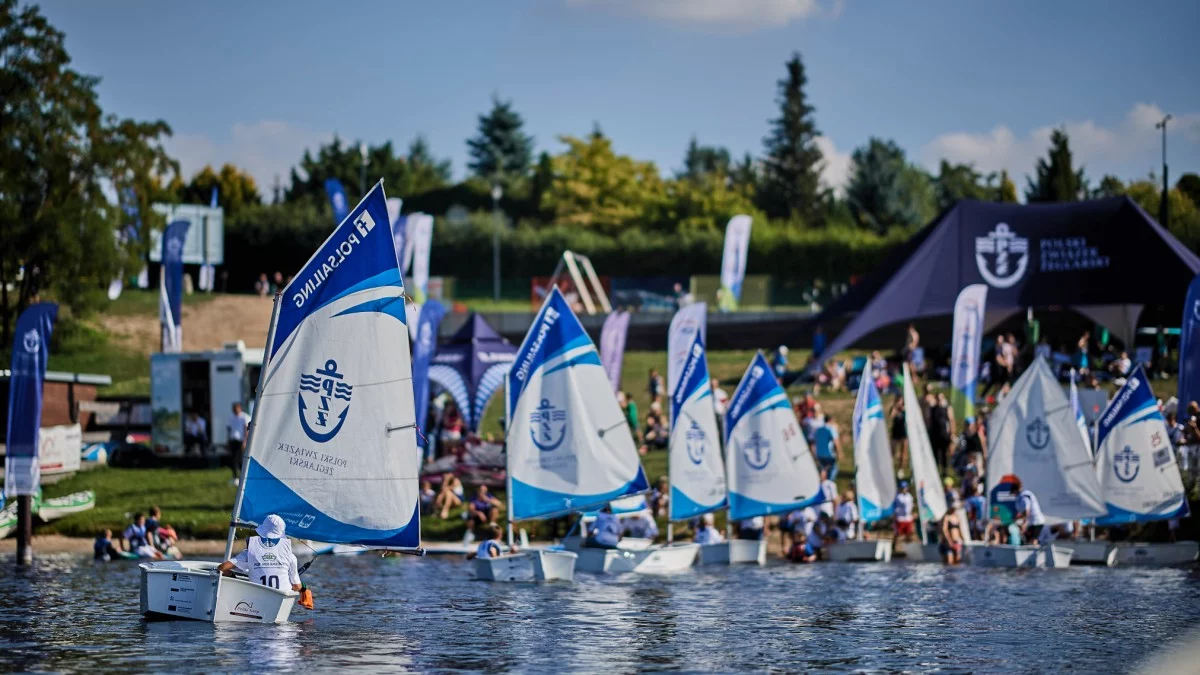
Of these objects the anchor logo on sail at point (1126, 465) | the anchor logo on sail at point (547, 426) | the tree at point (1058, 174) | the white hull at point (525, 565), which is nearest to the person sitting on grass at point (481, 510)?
the anchor logo on sail at point (547, 426)

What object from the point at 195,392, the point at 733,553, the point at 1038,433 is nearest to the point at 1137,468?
the point at 1038,433

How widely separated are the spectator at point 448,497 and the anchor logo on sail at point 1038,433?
14074 mm

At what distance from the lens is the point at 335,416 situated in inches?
885

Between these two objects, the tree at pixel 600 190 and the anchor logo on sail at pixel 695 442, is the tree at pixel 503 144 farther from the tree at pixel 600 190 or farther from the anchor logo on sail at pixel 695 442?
the anchor logo on sail at pixel 695 442

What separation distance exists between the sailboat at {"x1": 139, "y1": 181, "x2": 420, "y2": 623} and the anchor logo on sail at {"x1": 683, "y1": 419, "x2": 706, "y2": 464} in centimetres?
1403

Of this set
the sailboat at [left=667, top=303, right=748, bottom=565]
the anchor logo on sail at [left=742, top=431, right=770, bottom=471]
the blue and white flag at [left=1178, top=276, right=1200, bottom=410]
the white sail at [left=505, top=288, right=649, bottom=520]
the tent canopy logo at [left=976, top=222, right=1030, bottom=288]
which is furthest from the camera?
the tent canopy logo at [left=976, top=222, right=1030, bottom=288]

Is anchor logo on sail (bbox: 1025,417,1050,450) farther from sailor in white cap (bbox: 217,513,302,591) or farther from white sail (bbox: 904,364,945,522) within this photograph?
A: sailor in white cap (bbox: 217,513,302,591)

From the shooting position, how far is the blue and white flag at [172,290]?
164ft

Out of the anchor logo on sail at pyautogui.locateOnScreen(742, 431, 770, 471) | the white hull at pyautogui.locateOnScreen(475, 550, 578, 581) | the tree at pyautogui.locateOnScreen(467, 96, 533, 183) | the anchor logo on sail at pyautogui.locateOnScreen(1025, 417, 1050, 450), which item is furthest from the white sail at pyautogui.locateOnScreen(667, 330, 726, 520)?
the tree at pyautogui.locateOnScreen(467, 96, 533, 183)

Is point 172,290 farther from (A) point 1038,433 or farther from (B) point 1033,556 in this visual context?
(B) point 1033,556

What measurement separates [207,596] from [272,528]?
1291 millimetres

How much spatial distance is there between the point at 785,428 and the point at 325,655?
18793mm

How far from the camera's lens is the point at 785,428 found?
37.3 m

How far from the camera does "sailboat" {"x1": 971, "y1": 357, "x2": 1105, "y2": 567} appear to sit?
35500 mm
